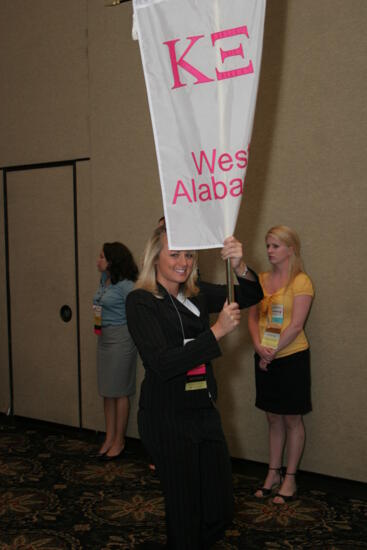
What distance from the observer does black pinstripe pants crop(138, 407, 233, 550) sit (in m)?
2.33

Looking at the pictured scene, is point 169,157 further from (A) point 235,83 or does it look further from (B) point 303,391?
(B) point 303,391

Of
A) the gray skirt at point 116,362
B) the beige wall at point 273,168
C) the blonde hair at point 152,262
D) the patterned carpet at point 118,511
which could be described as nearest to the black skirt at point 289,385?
the beige wall at point 273,168

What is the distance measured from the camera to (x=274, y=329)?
11.6ft

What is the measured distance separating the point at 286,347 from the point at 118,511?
54.4 inches

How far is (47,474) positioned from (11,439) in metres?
0.97

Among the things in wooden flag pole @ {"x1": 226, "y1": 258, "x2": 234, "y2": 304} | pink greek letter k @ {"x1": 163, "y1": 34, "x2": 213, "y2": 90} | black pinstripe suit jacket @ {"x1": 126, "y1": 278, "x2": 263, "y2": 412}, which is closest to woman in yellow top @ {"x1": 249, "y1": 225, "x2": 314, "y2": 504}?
black pinstripe suit jacket @ {"x1": 126, "y1": 278, "x2": 263, "y2": 412}

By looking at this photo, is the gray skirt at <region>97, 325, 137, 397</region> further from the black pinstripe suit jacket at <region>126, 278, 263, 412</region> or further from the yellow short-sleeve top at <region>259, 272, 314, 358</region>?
the black pinstripe suit jacket at <region>126, 278, 263, 412</region>

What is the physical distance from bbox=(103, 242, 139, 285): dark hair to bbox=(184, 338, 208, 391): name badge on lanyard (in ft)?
6.58

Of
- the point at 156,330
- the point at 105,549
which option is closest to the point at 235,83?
the point at 156,330

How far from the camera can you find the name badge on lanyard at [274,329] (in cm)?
352

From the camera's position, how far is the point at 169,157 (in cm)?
212

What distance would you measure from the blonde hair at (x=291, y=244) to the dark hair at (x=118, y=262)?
3.93 ft

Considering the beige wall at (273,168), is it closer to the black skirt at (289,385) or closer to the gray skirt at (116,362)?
the black skirt at (289,385)

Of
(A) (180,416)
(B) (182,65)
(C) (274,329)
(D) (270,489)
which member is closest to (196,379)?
(A) (180,416)
